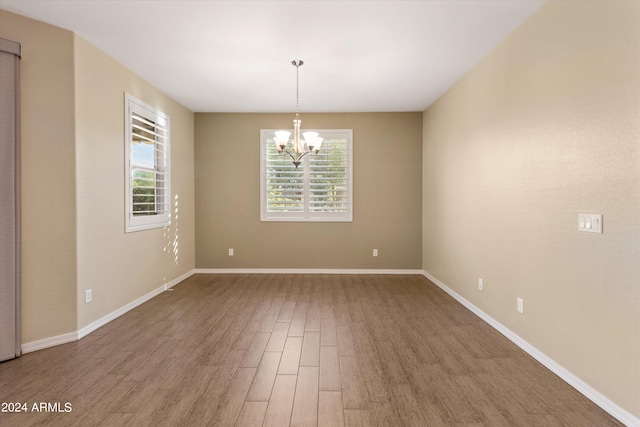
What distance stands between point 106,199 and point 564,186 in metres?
4.05

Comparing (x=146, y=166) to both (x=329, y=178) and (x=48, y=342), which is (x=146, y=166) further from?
(x=329, y=178)

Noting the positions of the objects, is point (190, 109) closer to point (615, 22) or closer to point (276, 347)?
point (276, 347)

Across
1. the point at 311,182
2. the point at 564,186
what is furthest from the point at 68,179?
the point at 564,186

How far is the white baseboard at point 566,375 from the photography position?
1953mm

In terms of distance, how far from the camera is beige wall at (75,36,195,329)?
3160 mm

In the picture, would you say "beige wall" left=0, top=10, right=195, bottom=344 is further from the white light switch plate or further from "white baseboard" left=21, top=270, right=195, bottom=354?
the white light switch plate

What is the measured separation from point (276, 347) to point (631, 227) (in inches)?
102

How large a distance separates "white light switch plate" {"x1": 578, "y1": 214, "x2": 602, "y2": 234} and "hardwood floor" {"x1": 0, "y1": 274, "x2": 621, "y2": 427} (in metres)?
1.06

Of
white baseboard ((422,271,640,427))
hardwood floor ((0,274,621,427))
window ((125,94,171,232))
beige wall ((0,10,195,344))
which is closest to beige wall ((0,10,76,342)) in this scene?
beige wall ((0,10,195,344))

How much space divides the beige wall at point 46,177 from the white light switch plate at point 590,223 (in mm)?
3980

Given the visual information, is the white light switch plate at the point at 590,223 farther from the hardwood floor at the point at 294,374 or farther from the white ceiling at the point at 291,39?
the white ceiling at the point at 291,39

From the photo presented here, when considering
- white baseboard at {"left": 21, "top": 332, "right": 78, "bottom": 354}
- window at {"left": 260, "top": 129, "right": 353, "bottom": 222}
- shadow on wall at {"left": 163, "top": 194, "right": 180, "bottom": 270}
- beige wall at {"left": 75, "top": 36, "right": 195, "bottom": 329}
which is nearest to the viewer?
white baseboard at {"left": 21, "top": 332, "right": 78, "bottom": 354}

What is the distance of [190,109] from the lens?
567cm

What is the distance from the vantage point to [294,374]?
8.15ft
